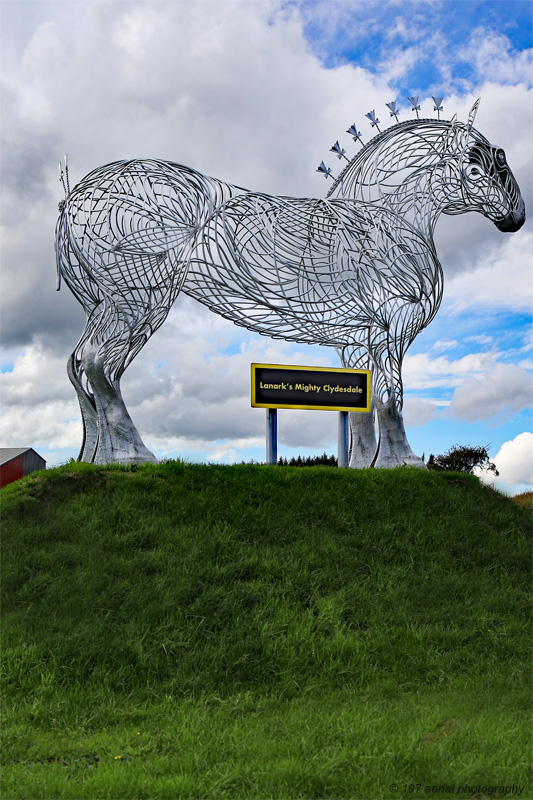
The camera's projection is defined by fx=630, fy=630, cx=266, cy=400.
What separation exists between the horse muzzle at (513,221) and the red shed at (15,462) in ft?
48.8

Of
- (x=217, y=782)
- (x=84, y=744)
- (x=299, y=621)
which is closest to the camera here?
(x=217, y=782)

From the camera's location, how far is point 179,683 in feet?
18.4

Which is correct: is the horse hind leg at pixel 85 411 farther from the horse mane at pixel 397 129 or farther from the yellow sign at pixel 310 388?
the horse mane at pixel 397 129

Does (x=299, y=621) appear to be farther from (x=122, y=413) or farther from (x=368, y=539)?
(x=122, y=413)

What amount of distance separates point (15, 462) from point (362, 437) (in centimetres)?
1231

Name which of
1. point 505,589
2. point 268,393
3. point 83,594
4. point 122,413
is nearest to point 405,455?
point 268,393

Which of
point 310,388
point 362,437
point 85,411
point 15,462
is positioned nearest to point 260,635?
point 85,411

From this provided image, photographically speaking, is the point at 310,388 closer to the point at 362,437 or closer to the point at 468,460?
the point at 362,437

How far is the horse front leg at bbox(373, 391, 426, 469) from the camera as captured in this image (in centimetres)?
1129

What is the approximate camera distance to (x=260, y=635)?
625 centimetres

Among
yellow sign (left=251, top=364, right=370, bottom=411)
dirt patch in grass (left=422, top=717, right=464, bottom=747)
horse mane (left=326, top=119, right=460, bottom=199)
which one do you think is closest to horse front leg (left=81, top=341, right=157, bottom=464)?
yellow sign (left=251, top=364, right=370, bottom=411)

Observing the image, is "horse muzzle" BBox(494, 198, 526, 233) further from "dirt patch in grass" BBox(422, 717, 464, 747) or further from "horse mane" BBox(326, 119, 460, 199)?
"dirt patch in grass" BBox(422, 717, 464, 747)

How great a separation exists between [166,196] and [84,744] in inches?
297

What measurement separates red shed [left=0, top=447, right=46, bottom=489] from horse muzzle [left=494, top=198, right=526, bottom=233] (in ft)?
48.8
